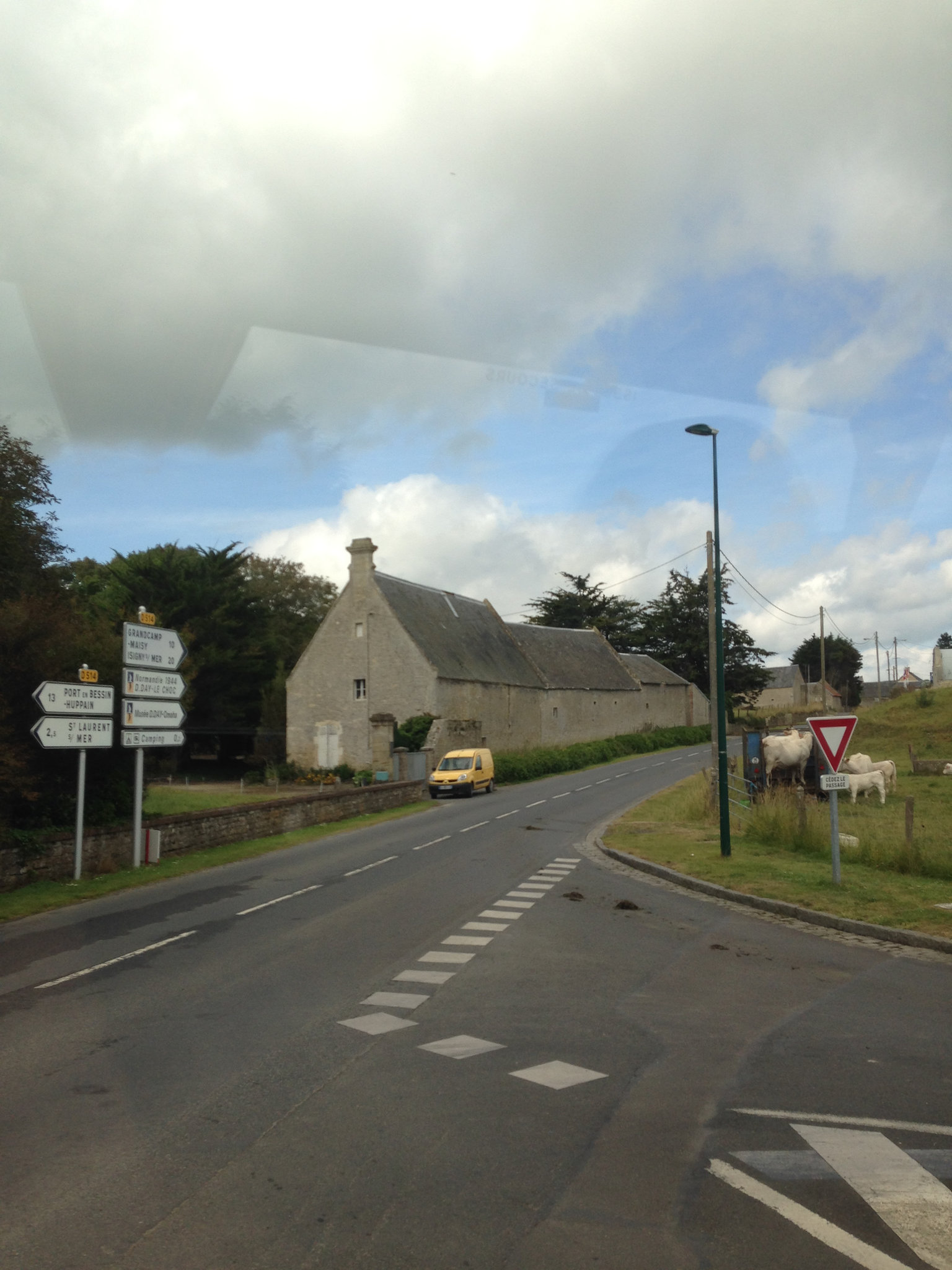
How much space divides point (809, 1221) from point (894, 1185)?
624mm

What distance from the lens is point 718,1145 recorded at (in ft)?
16.1

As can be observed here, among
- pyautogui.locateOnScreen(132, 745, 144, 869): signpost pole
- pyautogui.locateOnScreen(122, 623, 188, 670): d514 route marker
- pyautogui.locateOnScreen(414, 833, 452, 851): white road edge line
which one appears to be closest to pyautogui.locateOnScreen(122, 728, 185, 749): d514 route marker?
pyautogui.locateOnScreen(132, 745, 144, 869): signpost pole

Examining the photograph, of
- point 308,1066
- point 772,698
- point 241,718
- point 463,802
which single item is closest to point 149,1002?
point 308,1066

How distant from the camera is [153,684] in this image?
59.4 ft

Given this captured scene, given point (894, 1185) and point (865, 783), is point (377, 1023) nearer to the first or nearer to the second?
point (894, 1185)

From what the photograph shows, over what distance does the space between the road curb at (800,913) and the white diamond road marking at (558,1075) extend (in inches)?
222

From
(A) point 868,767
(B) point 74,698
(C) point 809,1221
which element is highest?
(B) point 74,698

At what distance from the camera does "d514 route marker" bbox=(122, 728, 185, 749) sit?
17.3 metres

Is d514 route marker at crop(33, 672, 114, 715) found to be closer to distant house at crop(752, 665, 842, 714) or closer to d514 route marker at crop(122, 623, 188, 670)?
d514 route marker at crop(122, 623, 188, 670)

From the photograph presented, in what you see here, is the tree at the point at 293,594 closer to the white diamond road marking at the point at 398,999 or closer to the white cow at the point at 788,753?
the white cow at the point at 788,753

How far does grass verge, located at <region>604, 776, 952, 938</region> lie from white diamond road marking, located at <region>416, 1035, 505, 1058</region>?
19.7 ft

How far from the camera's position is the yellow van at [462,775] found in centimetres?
3606

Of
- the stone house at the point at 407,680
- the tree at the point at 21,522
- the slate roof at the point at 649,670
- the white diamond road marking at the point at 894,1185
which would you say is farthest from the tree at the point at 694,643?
the white diamond road marking at the point at 894,1185

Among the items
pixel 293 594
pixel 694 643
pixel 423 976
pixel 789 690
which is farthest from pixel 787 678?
pixel 423 976
